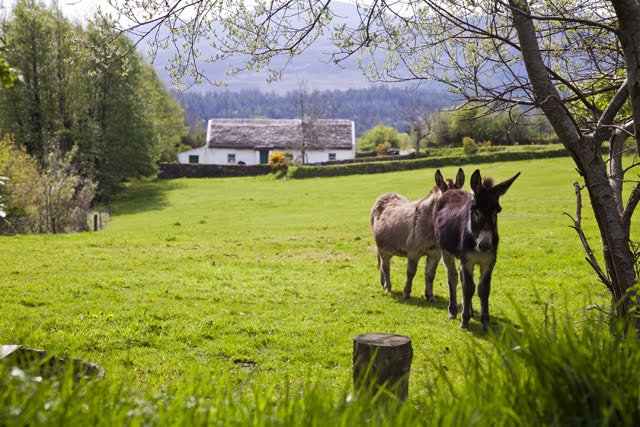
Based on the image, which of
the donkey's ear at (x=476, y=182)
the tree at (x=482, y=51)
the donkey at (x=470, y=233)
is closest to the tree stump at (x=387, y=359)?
the tree at (x=482, y=51)

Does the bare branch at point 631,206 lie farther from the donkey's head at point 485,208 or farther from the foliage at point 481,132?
the foliage at point 481,132

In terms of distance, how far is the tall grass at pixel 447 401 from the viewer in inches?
99.7

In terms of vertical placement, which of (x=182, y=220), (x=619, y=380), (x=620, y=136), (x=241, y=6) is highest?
(x=241, y=6)

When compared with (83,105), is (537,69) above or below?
below

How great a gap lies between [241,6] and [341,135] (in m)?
91.5

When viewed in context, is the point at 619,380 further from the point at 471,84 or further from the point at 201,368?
the point at 201,368

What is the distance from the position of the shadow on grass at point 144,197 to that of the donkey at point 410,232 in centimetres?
3072

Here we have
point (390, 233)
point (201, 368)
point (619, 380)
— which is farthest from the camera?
point (390, 233)

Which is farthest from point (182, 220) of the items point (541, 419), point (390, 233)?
point (541, 419)

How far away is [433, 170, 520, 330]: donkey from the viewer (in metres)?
8.66

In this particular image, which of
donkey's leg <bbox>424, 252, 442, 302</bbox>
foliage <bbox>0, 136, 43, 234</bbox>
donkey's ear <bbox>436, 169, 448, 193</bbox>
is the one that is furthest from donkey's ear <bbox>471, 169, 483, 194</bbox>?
foliage <bbox>0, 136, 43, 234</bbox>

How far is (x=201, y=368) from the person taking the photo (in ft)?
23.7

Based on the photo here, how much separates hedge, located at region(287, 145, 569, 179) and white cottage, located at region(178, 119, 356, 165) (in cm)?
3400

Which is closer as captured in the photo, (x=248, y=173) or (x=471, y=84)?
(x=471, y=84)
